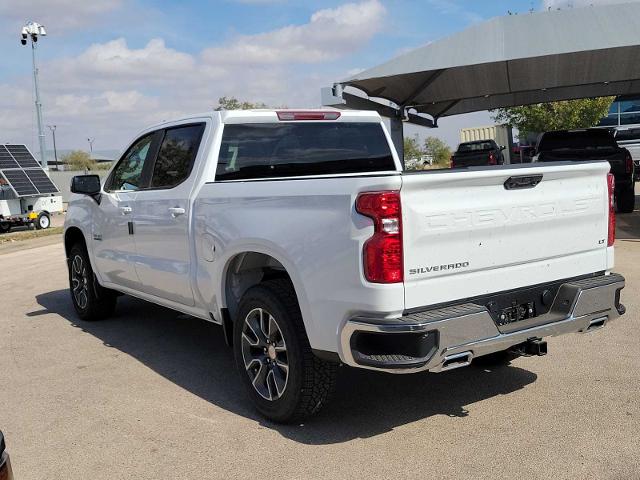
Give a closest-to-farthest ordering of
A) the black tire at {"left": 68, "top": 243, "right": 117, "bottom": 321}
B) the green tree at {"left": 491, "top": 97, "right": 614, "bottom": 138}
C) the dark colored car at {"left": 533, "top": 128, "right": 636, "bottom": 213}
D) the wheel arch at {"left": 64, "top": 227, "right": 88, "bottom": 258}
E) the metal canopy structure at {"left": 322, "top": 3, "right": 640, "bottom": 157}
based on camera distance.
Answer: the black tire at {"left": 68, "top": 243, "right": 117, "bottom": 321}, the wheel arch at {"left": 64, "top": 227, "right": 88, "bottom": 258}, the metal canopy structure at {"left": 322, "top": 3, "right": 640, "bottom": 157}, the dark colored car at {"left": 533, "top": 128, "right": 636, "bottom": 213}, the green tree at {"left": 491, "top": 97, "right": 614, "bottom": 138}

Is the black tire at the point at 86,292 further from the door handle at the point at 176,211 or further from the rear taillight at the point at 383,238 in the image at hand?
the rear taillight at the point at 383,238

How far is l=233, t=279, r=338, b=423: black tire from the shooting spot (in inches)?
154

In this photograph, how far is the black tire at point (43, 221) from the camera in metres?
22.4

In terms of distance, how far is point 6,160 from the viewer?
23016 mm

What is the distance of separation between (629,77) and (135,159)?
1641 centimetres

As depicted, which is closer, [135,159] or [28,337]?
[135,159]

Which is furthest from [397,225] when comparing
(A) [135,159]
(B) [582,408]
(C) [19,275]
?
(C) [19,275]

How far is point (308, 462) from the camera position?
3664 mm

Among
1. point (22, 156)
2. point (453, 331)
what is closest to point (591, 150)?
A: point (453, 331)

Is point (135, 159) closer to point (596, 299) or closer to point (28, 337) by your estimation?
point (28, 337)

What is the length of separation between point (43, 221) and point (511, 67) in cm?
1597

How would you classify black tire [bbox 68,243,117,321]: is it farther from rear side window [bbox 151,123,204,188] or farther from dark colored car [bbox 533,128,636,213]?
dark colored car [bbox 533,128,636,213]

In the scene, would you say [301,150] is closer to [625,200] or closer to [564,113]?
[625,200]

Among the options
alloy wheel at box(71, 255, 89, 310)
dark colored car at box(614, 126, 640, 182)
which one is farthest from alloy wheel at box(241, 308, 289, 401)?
dark colored car at box(614, 126, 640, 182)
